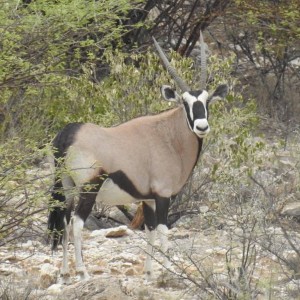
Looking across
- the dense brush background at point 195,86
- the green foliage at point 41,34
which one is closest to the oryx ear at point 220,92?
the dense brush background at point 195,86

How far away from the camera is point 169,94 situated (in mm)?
9500

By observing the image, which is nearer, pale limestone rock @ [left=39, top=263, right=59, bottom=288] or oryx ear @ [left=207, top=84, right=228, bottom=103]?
pale limestone rock @ [left=39, top=263, right=59, bottom=288]

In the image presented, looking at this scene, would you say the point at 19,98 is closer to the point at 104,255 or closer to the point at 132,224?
the point at 132,224

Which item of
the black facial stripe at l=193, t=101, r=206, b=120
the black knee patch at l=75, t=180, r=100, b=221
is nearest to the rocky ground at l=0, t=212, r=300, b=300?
the black knee patch at l=75, t=180, r=100, b=221

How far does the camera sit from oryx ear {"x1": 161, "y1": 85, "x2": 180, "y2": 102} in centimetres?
945

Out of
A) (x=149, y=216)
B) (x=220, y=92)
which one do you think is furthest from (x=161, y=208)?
(x=220, y=92)

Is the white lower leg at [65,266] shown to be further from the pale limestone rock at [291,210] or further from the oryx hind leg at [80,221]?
the pale limestone rock at [291,210]

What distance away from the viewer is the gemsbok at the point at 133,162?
28.1 feet

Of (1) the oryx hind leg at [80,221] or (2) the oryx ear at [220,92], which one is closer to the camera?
(1) the oryx hind leg at [80,221]

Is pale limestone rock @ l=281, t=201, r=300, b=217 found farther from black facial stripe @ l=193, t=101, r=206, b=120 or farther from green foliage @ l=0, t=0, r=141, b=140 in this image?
green foliage @ l=0, t=0, r=141, b=140

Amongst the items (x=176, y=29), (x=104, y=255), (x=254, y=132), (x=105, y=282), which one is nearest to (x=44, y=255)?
(x=104, y=255)

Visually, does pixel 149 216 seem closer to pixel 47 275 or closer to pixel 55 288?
pixel 47 275

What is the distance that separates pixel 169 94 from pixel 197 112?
462 mm

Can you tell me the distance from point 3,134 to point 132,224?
2.44 m
